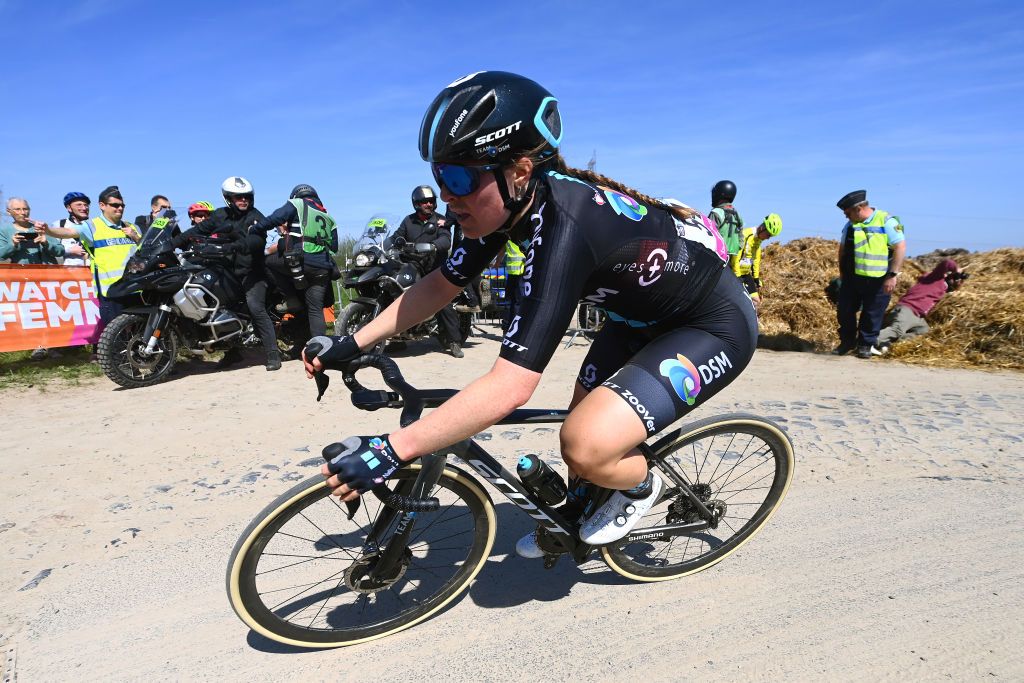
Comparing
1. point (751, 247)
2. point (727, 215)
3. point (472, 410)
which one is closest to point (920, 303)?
point (751, 247)

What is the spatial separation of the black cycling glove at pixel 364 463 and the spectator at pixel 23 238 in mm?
8684

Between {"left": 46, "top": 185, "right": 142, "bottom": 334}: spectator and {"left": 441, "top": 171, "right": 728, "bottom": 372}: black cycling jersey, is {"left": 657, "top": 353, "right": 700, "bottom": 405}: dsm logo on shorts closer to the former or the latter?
{"left": 441, "top": 171, "right": 728, "bottom": 372}: black cycling jersey

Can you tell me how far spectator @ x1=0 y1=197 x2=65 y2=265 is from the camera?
27.1ft

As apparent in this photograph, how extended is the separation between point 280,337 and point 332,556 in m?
5.87

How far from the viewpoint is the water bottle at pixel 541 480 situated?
2.59 meters

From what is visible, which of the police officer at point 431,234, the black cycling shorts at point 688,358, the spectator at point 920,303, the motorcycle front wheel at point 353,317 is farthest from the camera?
the spectator at point 920,303

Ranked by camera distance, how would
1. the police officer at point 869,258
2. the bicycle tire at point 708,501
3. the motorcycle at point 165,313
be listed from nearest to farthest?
1. the bicycle tire at point 708,501
2. the motorcycle at point 165,313
3. the police officer at point 869,258

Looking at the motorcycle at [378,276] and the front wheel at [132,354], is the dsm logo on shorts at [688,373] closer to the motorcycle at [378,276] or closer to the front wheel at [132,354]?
the motorcycle at [378,276]

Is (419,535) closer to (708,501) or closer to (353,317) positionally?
(708,501)

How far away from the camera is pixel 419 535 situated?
295 centimetres

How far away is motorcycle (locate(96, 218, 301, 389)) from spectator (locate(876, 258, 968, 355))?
8854 millimetres

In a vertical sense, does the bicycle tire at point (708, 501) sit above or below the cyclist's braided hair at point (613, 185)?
below

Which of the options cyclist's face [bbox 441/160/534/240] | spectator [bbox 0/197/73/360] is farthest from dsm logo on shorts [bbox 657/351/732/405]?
spectator [bbox 0/197/73/360]

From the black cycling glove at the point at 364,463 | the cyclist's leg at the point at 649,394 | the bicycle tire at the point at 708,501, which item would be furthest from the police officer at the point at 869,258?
the black cycling glove at the point at 364,463
